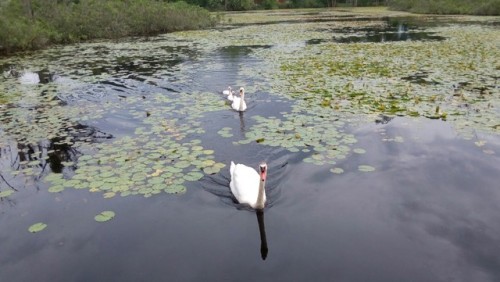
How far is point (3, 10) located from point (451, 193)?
23299 mm

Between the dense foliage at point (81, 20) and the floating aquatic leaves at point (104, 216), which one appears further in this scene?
the dense foliage at point (81, 20)

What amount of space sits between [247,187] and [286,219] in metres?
0.70

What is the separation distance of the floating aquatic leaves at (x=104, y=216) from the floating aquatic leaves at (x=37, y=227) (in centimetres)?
61

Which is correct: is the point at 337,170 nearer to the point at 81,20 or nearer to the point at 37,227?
the point at 37,227

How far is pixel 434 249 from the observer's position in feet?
13.4

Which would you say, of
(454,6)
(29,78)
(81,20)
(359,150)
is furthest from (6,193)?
(454,6)

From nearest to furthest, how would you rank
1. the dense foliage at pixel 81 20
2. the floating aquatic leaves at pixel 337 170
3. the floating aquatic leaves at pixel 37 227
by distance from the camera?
the floating aquatic leaves at pixel 37 227
the floating aquatic leaves at pixel 337 170
the dense foliage at pixel 81 20

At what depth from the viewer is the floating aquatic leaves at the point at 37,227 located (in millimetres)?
4488

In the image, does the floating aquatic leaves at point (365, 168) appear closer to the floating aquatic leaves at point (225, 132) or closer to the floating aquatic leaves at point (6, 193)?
the floating aquatic leaves at point (225, 132)

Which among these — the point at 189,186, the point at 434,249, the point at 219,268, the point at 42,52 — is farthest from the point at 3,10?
the point at 434,249

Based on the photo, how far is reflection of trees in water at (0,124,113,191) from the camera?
19.2 feet

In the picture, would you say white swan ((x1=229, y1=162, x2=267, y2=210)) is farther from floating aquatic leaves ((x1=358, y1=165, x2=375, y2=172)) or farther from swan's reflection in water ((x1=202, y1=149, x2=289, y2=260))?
floating aquatic leaves ((x1=358, y1=165, x2=375, y2=172))

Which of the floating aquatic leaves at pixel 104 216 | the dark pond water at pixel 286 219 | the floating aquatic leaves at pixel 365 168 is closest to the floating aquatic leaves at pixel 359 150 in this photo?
the dark pond water at pixel 286 219

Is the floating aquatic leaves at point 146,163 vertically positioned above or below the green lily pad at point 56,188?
above
